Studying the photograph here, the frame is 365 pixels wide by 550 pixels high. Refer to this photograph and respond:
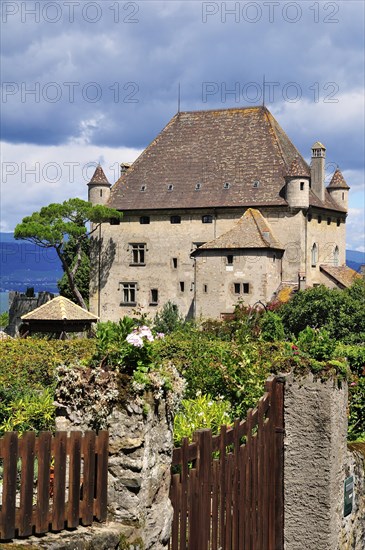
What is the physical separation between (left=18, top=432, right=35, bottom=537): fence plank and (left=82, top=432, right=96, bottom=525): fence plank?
0.45 metres

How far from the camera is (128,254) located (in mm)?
61156

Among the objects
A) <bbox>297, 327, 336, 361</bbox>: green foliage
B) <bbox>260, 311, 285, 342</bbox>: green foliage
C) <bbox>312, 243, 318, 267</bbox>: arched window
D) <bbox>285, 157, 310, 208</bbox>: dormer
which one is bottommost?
<bbox>297, 327, 336, 361</bbox>: green foliage

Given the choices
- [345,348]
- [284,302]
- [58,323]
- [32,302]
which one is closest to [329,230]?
[284,302]

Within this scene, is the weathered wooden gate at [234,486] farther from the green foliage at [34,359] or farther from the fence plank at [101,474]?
the green foliage at [34,359]

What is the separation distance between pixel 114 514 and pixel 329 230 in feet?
185

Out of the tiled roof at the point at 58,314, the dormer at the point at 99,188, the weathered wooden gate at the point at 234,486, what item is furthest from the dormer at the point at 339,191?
the weathered wooden gate at the point at 234,486

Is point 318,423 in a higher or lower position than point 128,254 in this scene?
lower

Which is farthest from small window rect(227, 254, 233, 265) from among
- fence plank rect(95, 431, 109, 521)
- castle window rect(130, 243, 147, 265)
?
fence plank rect(95, 431, 109, 521)

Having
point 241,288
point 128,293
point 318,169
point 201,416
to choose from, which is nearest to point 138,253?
point 128,293

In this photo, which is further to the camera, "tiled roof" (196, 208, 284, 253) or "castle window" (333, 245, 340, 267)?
"castle window" (333, 245, 340, 267)

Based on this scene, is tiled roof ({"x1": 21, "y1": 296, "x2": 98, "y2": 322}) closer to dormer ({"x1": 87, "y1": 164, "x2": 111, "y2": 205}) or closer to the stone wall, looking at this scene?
the stone wall

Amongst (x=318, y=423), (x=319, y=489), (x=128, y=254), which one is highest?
(x=128, y=254)

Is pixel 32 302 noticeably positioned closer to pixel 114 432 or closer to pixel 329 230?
pixel 329 230

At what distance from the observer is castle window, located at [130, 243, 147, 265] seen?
60562 mm
